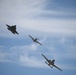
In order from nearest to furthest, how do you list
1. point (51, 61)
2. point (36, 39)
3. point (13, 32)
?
point (13, 32), point (51, 61), point (36, 39)

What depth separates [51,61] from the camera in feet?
453

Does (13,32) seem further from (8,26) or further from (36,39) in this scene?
(36,39)

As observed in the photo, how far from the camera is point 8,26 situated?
359 feet

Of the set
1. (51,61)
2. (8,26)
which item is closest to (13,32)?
(8,26)

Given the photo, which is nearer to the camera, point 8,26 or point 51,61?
point 8,26

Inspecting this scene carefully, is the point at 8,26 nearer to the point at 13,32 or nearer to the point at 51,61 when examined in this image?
the point at 13,32

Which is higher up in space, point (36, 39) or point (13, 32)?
point (36, 39)

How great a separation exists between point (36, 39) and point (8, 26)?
4766 centimetres

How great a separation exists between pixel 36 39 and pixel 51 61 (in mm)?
23629

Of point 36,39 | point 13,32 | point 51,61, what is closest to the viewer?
point 13,32

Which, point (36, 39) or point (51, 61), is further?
point (36, 39)

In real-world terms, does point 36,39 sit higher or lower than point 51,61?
higher

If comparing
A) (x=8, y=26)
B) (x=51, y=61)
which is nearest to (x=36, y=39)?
(x=51, y=61)

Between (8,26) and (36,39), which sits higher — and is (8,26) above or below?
below
